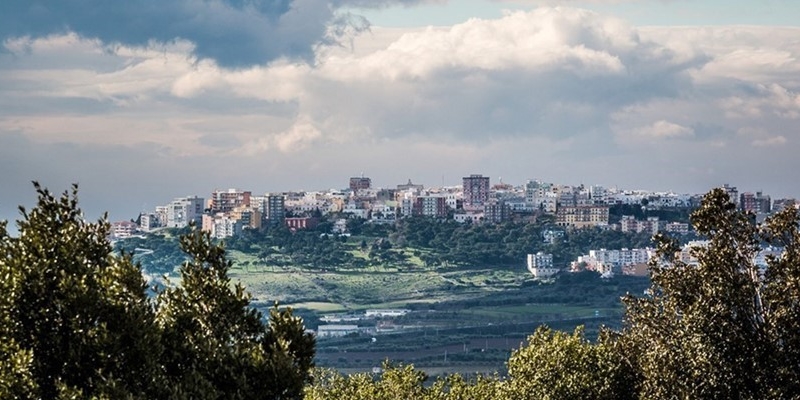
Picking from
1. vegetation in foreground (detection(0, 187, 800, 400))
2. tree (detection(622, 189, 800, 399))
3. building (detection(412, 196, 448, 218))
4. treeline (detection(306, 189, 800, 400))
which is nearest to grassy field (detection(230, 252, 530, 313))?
building (detection(412, 196, 448, 218))

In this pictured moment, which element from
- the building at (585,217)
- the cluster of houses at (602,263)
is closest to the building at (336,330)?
the cluster of houses at (602,263)

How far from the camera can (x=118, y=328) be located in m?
11.1

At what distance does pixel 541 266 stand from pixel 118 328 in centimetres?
15288

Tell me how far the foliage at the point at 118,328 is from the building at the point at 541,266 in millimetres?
147189

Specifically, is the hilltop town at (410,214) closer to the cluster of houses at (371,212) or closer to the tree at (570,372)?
the cluster of houses at (371,212)

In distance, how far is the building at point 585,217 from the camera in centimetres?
18912

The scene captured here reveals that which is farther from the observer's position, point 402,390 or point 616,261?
point 616,261

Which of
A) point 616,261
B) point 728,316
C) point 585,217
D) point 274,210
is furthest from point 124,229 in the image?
point 728,316

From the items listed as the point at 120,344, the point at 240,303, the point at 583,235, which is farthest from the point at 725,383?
the point at 583,235

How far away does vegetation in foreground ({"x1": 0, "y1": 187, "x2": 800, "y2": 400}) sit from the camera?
1095cm

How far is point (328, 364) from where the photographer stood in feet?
364

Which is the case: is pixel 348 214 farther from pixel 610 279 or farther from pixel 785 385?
pixel 785 385

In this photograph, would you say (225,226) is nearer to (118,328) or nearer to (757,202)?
(757,202)


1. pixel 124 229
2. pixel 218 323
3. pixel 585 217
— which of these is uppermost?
pixel 218 323
